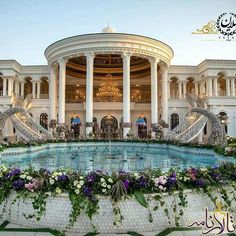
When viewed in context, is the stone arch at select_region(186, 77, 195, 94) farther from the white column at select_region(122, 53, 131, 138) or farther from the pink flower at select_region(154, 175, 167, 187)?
the pink flower at select_region(154, 175, 167, 187)

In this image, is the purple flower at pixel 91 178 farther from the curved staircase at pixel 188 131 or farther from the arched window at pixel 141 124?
the arched window at pixel 141 124

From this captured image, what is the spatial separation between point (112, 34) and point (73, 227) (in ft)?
86.6

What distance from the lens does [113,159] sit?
1608cm

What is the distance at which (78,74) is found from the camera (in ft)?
137

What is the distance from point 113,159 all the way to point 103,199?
10545 mm

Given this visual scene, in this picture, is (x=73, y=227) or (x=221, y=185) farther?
(x=221, y=185)

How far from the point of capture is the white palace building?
30.1m

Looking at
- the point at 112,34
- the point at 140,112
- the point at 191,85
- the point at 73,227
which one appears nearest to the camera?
the point at 73,227

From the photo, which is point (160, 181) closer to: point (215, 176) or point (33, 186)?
point (215, 176)

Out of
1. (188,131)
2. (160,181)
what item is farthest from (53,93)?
(160,181)

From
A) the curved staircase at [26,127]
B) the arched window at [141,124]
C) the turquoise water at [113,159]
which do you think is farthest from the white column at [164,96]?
the curved staircase at [26,127]

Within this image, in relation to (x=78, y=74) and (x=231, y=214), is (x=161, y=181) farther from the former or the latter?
(x=78, y=74)

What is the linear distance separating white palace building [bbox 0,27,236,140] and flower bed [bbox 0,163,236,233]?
76.2 ft

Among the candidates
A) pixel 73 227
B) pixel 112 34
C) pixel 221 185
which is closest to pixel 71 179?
pixel 73 227
